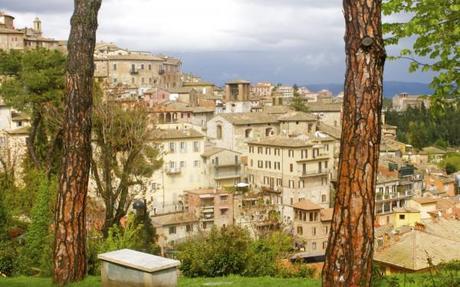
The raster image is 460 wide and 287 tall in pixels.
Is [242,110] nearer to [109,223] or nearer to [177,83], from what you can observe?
[177,83]

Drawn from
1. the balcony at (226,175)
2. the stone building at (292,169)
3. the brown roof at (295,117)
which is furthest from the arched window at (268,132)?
the balcony at (226,175)

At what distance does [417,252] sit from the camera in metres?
18.0

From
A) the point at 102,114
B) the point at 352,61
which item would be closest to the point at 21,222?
the point at 102,114

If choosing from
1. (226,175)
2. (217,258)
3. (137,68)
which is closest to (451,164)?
(226,175)

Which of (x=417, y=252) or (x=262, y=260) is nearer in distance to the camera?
(x=262, y=260)

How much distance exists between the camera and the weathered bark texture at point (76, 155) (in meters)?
8.39

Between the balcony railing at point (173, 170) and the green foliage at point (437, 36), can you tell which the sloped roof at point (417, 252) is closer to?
the green foliage at point (437, 36)

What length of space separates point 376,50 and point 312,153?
46888 millimetres

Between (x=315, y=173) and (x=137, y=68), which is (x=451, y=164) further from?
(x=137, y=68)

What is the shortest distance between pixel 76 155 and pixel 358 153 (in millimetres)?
4608

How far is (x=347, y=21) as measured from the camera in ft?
16.9

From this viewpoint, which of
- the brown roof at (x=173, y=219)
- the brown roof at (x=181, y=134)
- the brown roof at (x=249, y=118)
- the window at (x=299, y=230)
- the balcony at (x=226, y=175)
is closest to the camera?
the brown roof at (x=173, y=219)

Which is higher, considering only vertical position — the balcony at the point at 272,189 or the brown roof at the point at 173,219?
the balcony at the point at 272,189

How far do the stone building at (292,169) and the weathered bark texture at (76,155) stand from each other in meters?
40.6
